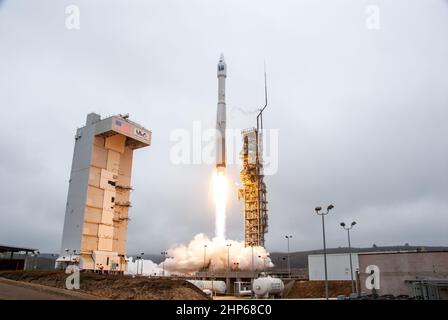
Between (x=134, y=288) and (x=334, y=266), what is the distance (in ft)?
142

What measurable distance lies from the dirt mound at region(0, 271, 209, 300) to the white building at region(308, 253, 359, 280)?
118ft

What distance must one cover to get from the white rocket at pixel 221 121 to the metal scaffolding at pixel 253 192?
9480 mm

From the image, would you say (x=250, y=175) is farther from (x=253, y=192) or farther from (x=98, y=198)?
(x=98, y=198)

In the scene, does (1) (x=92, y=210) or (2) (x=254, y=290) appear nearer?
(2) (x=254, y=290)

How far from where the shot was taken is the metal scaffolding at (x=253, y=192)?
3420 inches

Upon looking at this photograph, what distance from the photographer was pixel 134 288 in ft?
133

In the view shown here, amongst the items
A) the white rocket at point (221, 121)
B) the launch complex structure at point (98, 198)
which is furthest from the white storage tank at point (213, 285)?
the white rocket at point (221, 121)

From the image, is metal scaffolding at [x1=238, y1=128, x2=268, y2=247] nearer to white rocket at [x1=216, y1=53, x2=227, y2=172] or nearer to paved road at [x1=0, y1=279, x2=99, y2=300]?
white rocket at [x1=216, y1=53, x2=227, y2=172]

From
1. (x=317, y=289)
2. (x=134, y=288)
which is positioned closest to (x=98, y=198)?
(x=134, y=288)

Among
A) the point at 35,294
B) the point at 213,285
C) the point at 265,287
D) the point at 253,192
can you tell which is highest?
the point at 253,192

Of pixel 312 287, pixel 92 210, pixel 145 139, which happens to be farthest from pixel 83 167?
pixel 312 287
